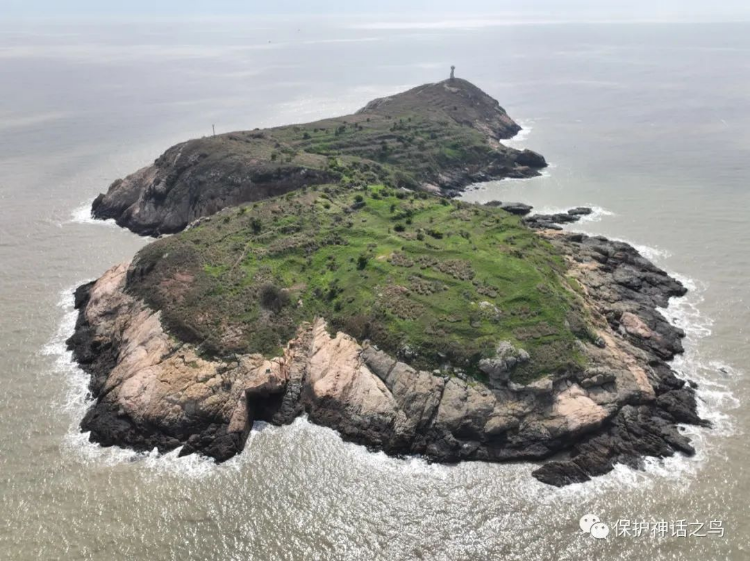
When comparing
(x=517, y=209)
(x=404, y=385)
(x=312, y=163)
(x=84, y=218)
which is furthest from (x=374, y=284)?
(x=84, y=218)

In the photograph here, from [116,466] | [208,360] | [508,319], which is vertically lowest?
[116,466]

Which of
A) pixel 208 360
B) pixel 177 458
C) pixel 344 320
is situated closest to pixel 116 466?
pixel 177 458

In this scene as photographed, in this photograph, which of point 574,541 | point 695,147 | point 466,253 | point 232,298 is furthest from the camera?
point 695,147

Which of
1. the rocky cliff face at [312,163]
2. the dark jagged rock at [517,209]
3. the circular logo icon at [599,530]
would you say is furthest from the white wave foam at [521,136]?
the circular logo icon at [599,530]

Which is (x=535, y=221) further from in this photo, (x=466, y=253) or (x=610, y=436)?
(x=610, y=436)

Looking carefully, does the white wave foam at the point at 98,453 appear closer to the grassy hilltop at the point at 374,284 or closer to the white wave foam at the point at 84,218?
the grassy hilltop at the point at 374,284
